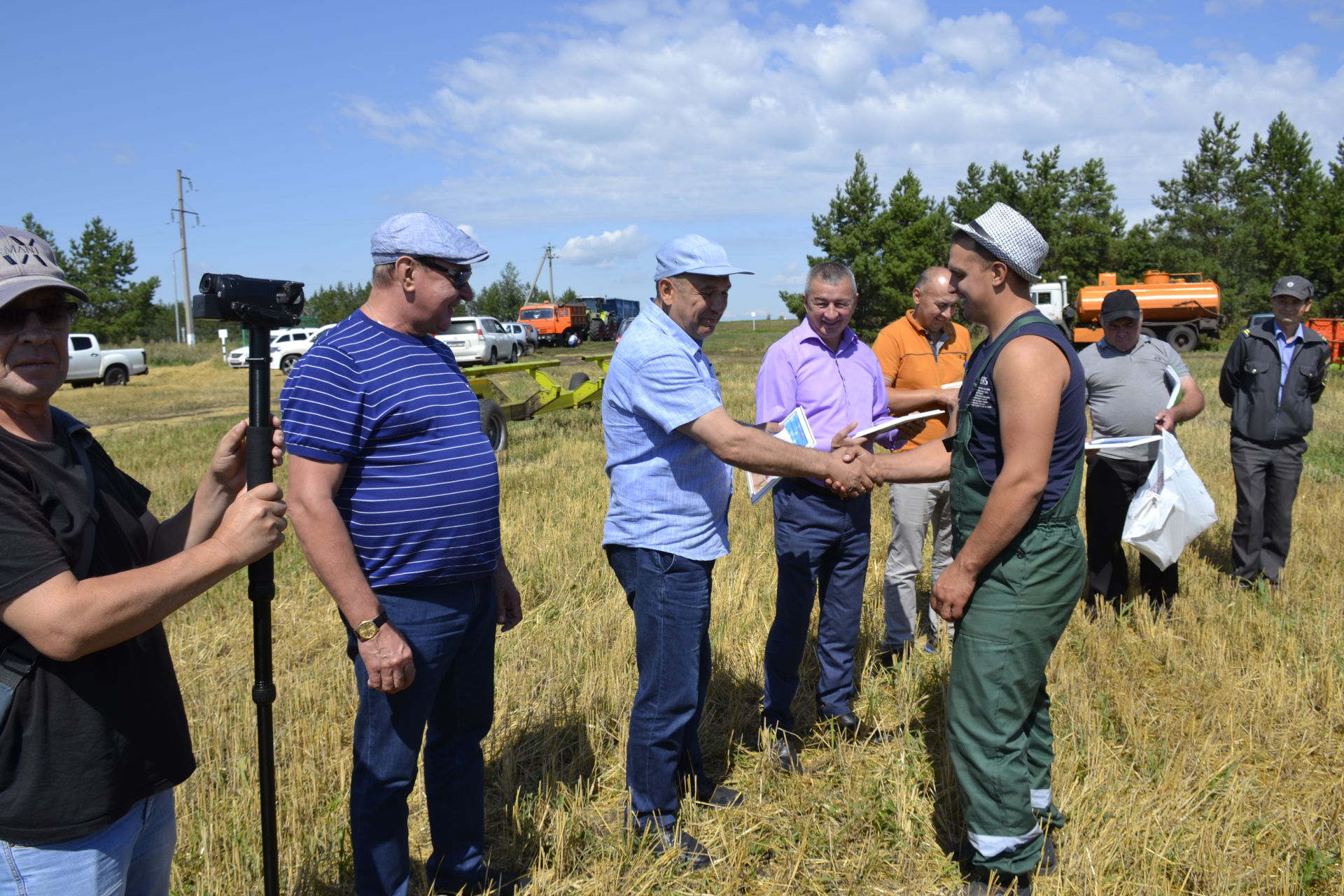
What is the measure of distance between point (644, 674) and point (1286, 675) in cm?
323

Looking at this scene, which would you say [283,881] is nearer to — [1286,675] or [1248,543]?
→ [1286,675]

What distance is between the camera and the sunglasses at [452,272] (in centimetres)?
260

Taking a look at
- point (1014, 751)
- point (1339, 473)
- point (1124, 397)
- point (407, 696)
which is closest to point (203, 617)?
point (407, 696)

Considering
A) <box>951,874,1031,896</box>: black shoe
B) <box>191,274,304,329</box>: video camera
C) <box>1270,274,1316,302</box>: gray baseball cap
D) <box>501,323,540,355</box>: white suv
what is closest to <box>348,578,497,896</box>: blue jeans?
<box>191,274,304,329</box>: video camera

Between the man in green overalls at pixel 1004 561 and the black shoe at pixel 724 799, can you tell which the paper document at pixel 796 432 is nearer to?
the man in green overalls at pixel 1004 561

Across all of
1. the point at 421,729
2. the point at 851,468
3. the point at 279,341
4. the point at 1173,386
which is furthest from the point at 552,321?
the point at 421,729

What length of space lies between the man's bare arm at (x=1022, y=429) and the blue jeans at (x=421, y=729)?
1.60 meters

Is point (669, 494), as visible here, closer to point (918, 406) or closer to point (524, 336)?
point (918, 406)

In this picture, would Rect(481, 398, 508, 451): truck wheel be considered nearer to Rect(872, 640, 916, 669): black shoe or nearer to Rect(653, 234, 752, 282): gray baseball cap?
Rect(872, 640, 916, 669): black shoe

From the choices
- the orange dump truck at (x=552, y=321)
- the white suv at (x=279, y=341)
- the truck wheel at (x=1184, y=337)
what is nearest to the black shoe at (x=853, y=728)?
the white suv at (x=279, y=341)

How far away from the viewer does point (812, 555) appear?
3.90 metres

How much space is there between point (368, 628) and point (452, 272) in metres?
1.04

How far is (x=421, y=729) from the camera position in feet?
8.69

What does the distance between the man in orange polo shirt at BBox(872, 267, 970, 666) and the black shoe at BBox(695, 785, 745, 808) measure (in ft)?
5.00
